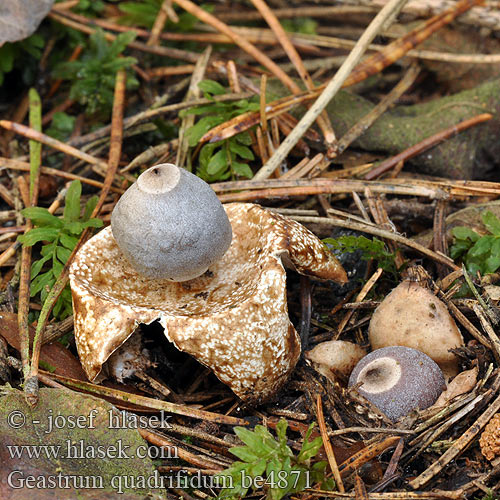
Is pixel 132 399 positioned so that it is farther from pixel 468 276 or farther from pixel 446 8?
pixel 446 8

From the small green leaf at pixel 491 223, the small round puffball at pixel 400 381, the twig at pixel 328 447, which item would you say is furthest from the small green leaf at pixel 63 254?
the small green leaf at pixel 491 223

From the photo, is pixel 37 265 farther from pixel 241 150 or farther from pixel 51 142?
pixel 241 150

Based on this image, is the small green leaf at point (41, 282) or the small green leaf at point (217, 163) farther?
the small green leaf at point (217, 163)

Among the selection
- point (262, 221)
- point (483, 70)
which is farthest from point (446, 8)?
point (262, 221)

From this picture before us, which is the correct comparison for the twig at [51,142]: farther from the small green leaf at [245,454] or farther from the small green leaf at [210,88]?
the small green leaf at [245,454]

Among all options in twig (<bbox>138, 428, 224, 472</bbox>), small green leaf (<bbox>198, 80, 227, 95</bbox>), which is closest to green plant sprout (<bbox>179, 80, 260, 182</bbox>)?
small green leaf (<bbox>198, 80, 227, 95</bbox>)

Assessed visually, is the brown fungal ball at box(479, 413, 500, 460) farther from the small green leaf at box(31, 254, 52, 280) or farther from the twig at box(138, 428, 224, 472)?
the small green leaf at box(31, 254, 52, 280)
